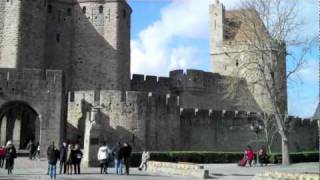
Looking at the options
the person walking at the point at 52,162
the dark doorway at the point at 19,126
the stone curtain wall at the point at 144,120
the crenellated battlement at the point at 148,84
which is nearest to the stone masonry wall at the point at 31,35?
the dark doorway at the point at 19,126

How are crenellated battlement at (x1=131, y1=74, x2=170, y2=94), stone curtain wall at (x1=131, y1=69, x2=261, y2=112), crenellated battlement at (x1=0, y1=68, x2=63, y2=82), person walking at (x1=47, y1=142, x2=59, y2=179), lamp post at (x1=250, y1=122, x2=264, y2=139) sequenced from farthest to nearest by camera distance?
stone curtain wall at (x1=131, y1=69, x2=261, y2=112) → crenellated battlement at (x1=131, y1=74, x2=170, y2=94) → lamp post at (x1=250, y1=122, x2=264, y2=139) → crenellated battlement at (x1=0, y1=68, x2=63, y2=82) → person walking at (x1=47, y1=142, x2=59, y2=179)

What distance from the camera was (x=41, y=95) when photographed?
3388 centimetres

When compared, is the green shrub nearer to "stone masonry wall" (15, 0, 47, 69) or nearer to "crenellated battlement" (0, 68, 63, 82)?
"crenellated battlement" (0, 68, 63, 82)

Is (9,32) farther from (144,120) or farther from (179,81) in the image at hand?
(179,81)

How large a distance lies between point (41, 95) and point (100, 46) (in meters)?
14.2

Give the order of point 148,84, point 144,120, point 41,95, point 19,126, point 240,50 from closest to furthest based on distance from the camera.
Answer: point 41,95
point 144,120
point 240,50
point 19,126
point 148,84

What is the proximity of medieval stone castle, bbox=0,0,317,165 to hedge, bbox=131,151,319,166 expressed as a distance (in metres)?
2.58

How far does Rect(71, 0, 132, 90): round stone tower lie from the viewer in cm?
4697

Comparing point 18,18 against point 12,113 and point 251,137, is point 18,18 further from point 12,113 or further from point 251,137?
point 251,137

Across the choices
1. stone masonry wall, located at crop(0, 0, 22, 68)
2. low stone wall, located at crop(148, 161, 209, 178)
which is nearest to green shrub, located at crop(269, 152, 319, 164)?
low stone wall, located at crop(148, 161, 209, 178)

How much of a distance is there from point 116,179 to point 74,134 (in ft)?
54.8

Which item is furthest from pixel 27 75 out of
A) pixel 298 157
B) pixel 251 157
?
pixel 298 157

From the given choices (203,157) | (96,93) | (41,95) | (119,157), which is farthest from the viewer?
(96,93)

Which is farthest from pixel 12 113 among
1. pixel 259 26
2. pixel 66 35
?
pixel 259 26
